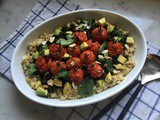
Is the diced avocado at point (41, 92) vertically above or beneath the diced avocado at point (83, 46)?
beneath

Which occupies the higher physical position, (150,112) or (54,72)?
(54,72)

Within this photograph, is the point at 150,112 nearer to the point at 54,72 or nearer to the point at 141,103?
the point at 141,103

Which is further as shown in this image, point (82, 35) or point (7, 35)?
point (7, 35)

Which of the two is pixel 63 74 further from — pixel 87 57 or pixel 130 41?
pixel 130 41

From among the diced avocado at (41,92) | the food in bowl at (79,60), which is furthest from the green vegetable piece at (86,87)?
the diced avocado at (41,92)

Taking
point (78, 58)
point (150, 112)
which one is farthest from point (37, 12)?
point (150, 112)

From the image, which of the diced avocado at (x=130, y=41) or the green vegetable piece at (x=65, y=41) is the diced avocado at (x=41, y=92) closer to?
the green vegetable piece at (x=65, y=41)

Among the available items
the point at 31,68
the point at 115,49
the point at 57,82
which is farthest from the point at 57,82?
the point at 115,49
